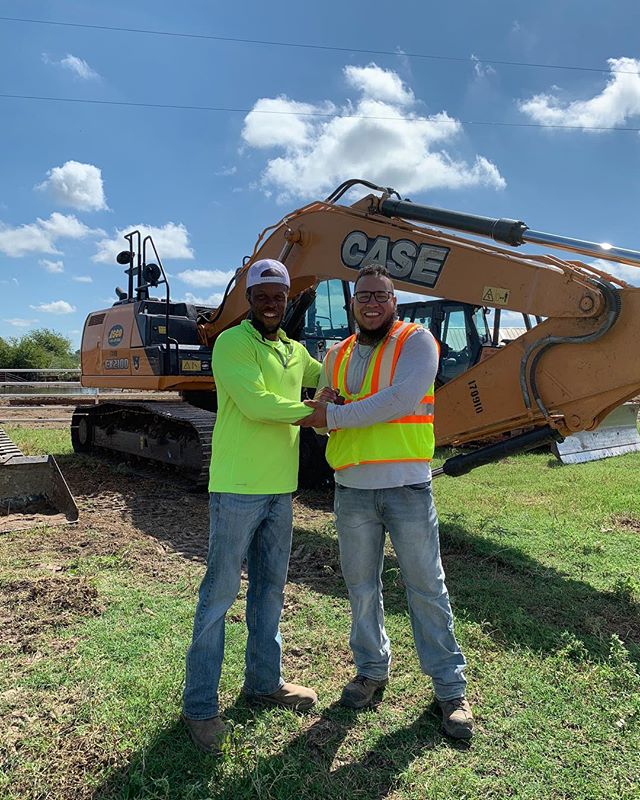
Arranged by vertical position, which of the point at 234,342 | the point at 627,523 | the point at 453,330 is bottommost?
the point at 627,523

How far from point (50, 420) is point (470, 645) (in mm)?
15077

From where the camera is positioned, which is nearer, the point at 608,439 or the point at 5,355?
the point at 608,439

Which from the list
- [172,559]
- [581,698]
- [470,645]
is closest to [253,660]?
[470,645]

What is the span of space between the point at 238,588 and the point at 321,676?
0.82 metres

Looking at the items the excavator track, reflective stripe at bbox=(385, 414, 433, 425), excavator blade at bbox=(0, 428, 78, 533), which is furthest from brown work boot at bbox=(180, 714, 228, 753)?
the excavator track

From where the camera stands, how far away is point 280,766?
2.62m

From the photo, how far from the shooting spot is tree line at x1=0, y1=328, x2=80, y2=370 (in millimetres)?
50781

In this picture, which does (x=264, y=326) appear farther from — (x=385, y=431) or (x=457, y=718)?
(x=457, y=718)

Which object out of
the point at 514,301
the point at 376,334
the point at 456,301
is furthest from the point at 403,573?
the point at 456,301

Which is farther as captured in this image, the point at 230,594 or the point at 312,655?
the point at 312,655

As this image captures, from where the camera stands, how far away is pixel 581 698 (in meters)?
3.15

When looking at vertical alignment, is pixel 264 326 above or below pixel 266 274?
below

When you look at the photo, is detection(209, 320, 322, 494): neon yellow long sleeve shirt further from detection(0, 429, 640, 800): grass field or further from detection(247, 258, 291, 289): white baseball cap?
detection(0, 429, 640, 800): grass field

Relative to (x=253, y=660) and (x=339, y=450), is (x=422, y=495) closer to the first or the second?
(x=339, y=450)
